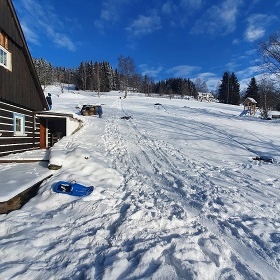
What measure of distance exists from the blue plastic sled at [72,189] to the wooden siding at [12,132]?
5.60 m

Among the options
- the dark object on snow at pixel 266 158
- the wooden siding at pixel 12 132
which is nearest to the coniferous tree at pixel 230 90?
the dark object on snow at pixel 266 158

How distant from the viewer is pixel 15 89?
1116 centimetres

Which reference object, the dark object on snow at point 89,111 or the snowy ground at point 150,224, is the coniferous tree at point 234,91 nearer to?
the dark object on snow at point 89,111

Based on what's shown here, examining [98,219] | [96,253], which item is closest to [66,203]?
[98,219]

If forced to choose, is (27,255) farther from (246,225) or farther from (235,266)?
(246,225)

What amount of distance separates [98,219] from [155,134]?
11651 mm

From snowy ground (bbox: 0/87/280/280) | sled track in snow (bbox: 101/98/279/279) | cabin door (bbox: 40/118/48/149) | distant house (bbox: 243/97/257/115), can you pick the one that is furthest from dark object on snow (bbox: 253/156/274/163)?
distant house (bbox: 243/97/257/115)

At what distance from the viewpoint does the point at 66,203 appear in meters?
5.86

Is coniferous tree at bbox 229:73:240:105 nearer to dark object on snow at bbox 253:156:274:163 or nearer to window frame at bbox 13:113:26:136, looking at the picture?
dark object on snow at bbox 253:156:274:163

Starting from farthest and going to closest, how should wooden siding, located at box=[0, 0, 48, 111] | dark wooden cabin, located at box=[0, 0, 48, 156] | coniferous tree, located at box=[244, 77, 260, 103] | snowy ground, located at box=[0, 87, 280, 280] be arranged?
coniferous tree, located at box=[244, 77, 260, 103] < dark wooden cabin, located at box=[0, 0, 48, 156] < wooden siding, located at box=[0, 0, 48, 111] < snowy ground, located at box=[0, 87, 280, 280]

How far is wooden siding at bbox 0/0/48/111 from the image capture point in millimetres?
10062

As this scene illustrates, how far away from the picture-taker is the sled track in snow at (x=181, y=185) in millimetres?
4072

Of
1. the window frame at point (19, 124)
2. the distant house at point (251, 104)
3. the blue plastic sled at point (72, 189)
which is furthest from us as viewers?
the distant house at point (251, 104)

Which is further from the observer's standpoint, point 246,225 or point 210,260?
point 246,225
